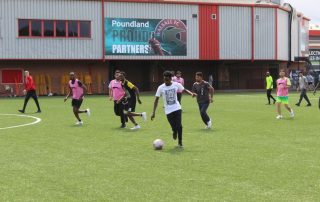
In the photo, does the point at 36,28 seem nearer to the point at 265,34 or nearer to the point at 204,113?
the point at 265,34

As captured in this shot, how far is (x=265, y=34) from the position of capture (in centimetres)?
5097

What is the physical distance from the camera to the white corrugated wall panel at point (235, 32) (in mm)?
49281

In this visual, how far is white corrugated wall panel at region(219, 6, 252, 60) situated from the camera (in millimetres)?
49281

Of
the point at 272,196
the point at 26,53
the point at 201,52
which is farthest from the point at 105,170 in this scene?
the point at 201,52

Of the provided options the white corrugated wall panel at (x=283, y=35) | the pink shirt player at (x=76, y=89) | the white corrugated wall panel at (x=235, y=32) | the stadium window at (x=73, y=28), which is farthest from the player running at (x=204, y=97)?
the white corrugated wall panel at (x=283, y=35)

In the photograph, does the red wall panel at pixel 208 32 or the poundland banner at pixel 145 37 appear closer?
the poundland banner at pixel 145 37

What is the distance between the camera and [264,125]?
16688 millimetres

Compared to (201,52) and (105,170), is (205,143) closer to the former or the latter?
(105,170)

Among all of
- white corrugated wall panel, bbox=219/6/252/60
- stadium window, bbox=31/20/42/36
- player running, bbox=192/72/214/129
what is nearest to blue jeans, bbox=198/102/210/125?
player running, bbox=192/72/214/129

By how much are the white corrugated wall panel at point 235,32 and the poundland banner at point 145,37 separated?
3598 mm

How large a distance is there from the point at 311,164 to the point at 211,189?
2.63 metres

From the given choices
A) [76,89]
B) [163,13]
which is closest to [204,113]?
[76,89]

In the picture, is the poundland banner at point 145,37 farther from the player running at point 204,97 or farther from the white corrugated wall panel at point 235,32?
the player running at point 204,97

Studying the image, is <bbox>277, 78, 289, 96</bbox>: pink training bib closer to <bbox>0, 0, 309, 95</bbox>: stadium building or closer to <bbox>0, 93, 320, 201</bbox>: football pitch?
<bbox>0, 93, 320, 201</bbox>: football pitch
